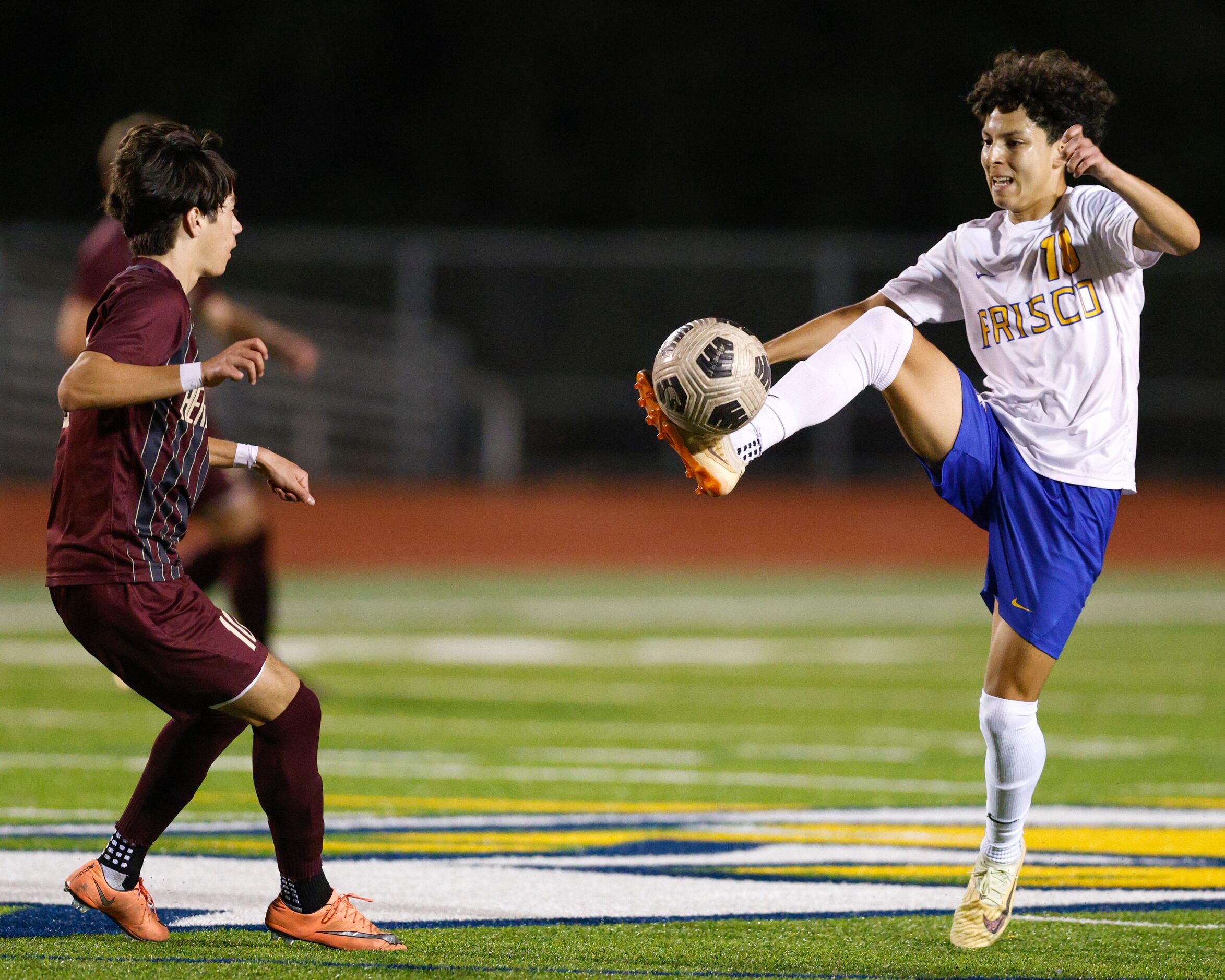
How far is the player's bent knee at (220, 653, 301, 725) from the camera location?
4.04 metres

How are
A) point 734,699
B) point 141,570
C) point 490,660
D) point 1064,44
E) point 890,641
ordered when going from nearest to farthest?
point 141,570 < point 734,699 < point 490,660 < point 890,641 < point 1064,44

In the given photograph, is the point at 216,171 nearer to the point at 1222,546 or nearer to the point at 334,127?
the point at 1222,546

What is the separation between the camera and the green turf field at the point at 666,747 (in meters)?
4.18

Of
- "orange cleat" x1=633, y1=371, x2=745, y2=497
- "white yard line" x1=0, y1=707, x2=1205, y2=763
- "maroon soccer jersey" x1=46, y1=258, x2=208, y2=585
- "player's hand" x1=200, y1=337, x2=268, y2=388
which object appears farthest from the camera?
"white yard line" x1=0, y1=707, x2=1205, y2=763

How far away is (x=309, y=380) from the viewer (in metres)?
19.6

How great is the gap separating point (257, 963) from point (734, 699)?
21.0 feet

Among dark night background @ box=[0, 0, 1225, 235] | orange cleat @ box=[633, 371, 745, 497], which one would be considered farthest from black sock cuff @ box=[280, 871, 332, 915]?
dark night background @ box=[0, 0, 1225, 235]

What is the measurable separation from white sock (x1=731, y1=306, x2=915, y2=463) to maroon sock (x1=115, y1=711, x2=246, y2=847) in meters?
1.36

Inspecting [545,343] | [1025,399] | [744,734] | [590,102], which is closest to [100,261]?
[744,734]

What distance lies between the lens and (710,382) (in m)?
4.39

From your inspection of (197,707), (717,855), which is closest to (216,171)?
(197,707)

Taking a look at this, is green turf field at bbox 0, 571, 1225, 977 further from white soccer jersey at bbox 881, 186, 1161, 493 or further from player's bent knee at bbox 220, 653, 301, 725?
white soccer jersey at bbox 881, 186, 1161, 493

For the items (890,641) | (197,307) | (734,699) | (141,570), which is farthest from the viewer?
(890,641)

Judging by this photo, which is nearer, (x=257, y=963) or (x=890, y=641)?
(x=257, y=963)
